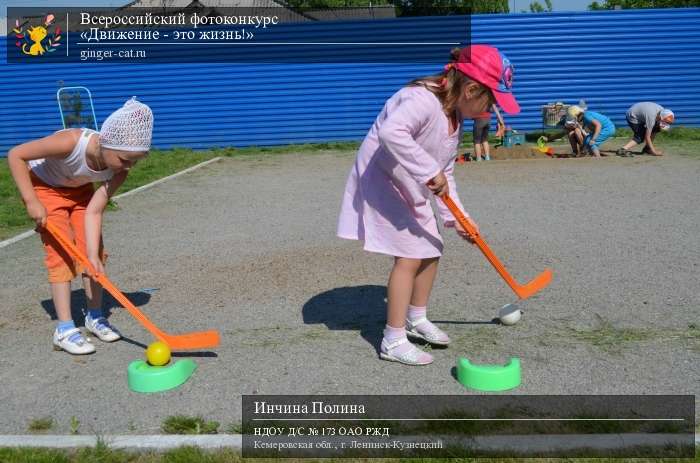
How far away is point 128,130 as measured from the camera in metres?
3.88

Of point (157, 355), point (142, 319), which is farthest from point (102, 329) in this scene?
point (157, 355)

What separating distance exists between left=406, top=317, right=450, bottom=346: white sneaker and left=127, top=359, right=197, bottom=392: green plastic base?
1311 millimetres

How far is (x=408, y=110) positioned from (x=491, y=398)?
4.73ft

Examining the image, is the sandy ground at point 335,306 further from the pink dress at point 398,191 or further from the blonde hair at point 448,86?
the blonde hair at point 448,86

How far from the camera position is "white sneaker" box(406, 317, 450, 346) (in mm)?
4121

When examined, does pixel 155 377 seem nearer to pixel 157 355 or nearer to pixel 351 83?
pixel 157 355

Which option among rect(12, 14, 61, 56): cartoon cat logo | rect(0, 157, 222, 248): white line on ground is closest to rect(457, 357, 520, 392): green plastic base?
rect(0, 157, 222, 248): white line on ground

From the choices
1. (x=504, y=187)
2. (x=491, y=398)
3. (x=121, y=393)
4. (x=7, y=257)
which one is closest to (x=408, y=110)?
(x=491, y=398)

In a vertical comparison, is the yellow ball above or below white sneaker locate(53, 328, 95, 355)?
above

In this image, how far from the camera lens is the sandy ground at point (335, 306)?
363 cm

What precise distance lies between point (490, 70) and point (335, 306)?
81.3 inches

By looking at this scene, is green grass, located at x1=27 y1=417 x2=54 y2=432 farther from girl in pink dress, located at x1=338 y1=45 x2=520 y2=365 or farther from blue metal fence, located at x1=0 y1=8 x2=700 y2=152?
blue metal fence, located at x1=0 y1=8 x2=700 y2=152
